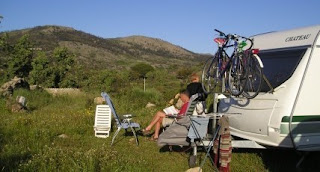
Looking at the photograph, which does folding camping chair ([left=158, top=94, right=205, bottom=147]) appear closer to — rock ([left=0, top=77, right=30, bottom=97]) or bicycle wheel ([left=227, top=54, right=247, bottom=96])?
bicycle wheel ([left=227, top=54, right=247, bottom=96])

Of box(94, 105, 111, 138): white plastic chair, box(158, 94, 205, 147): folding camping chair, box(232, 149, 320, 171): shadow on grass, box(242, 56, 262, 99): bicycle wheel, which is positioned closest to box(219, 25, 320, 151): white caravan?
box(242, 56, 262, 99): bicycle wheel

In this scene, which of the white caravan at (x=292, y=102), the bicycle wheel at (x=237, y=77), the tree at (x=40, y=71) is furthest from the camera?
the tree at (x=40, y=71)

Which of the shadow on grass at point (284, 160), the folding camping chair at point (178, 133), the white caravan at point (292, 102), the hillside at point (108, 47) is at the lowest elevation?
the shadow on grass at point (284, 160)

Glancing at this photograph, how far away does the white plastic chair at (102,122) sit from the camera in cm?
878

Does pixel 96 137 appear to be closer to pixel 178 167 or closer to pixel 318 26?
pixel 178 167

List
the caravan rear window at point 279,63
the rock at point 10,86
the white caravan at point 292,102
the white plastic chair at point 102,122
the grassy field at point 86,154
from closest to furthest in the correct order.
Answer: the grassy field at point 86,154 → the white caravan at point 292,102 → the caravan rear window at point 279,63 → the white plastic chair at point 102,122 → the rock at point 10,86

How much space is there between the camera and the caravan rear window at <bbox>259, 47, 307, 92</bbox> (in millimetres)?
5751

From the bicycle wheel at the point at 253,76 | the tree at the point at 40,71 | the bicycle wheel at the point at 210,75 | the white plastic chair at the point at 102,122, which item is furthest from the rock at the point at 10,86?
the bicycle wheel at the point at 253,76

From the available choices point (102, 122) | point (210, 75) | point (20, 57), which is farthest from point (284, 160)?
point (20, 57)

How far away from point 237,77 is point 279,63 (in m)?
0.81

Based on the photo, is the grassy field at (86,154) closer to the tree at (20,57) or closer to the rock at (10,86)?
the rock at (10,86)

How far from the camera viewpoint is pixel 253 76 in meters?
6.33

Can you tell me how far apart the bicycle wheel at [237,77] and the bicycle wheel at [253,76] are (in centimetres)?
11

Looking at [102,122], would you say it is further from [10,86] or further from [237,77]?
[10,86]
